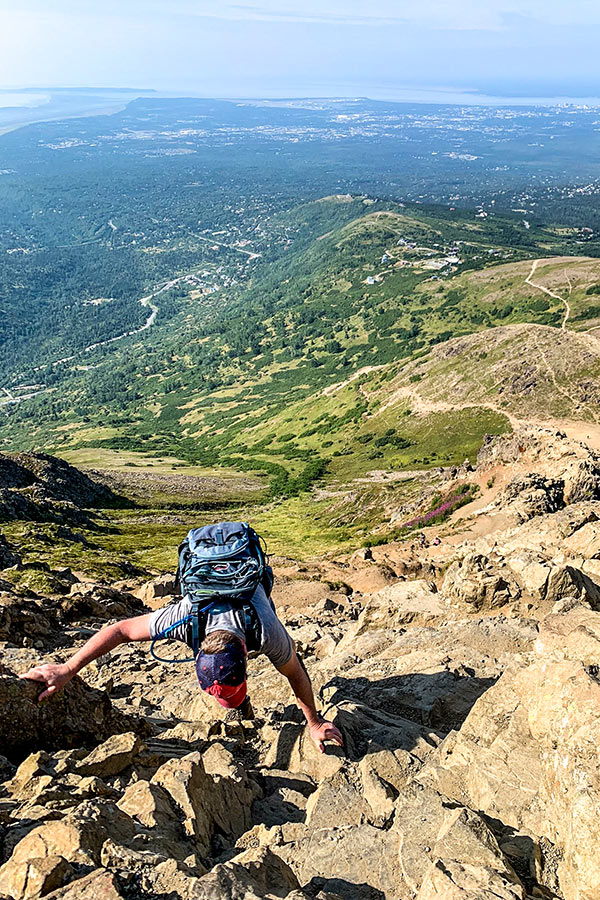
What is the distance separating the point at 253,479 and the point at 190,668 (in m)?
110

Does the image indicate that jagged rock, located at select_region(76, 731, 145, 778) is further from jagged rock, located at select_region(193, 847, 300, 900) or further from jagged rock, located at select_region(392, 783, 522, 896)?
jagged rock, located at select_region(392, 783, 522, 896)

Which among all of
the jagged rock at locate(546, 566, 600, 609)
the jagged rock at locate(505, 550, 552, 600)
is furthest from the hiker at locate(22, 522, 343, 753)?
the jagged rock at locate(505, 550, 552, 600)

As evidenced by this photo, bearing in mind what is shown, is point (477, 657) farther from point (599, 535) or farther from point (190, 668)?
point (599, 535)

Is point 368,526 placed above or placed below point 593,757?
below

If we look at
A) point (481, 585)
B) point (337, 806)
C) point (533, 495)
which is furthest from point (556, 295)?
point (337, 806)

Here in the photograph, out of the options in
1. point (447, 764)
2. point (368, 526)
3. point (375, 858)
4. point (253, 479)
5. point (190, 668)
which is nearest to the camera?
point (375, 858)

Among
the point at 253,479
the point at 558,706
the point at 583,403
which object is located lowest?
the point at 253,479

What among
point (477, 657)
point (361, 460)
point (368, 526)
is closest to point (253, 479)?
point (361, 460)

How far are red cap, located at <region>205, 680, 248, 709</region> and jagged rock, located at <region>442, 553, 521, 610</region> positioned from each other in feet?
43.1

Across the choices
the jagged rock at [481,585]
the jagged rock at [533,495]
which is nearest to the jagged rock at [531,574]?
the jagged rock at [481,585]

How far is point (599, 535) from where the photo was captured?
2308 centimetres

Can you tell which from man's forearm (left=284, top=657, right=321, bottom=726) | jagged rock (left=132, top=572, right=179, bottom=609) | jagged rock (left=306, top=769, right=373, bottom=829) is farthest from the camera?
jagged rock (left=132, top=572, right=179, bottom=609)

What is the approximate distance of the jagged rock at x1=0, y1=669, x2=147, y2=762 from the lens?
9.41 m

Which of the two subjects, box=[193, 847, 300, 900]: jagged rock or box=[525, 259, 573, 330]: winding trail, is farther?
box=[525, 259, 573, 330]: winding trail
